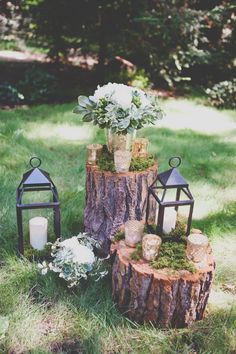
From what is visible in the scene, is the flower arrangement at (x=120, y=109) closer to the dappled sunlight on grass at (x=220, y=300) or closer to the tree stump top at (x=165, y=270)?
the tree stump top at (x=165, y=270)

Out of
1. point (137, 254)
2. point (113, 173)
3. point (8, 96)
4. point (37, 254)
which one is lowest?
point (37, 254)

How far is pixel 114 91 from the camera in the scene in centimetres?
306

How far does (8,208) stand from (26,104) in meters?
3.56

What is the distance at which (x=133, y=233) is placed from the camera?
275 centimetres

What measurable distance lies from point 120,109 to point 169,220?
2.89ft

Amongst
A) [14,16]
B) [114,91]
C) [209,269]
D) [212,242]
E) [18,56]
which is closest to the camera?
[209,269]

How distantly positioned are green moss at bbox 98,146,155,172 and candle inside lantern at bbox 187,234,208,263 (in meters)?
0.81

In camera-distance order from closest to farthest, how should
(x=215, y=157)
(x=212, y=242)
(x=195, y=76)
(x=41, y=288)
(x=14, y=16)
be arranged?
(x=41, y=288)
(x=212, y=242)
(x=215, y=157)
(x=14, y=16)
(x=195, y=76)

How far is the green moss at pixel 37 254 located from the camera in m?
3.11

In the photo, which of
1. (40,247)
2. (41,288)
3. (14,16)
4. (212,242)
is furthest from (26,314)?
(14,16)

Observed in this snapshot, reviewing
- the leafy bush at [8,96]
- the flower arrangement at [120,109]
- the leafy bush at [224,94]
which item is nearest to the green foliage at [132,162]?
the flower arrangement at [120,109]

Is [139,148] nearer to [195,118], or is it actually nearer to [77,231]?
[77,231]

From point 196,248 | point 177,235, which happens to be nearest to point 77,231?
point 177,235

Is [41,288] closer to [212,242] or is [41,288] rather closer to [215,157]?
[212,242]
